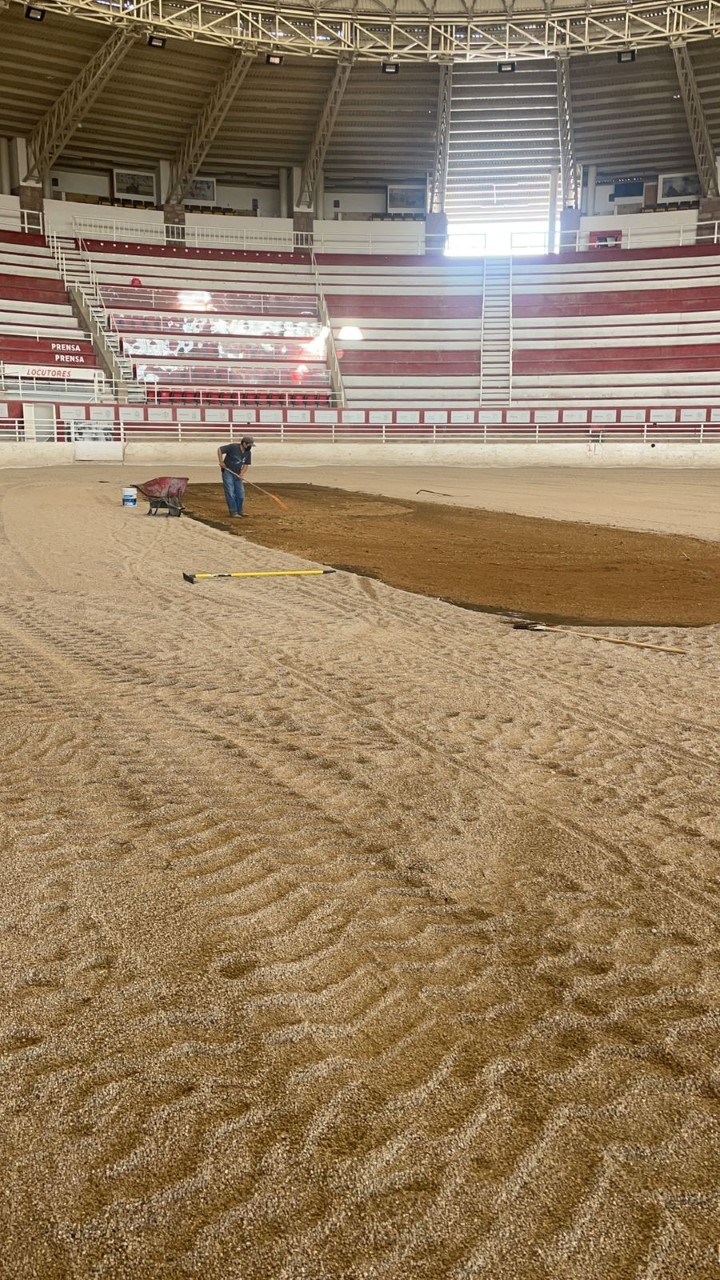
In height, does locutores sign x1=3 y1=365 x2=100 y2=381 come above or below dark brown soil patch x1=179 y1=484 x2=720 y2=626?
above

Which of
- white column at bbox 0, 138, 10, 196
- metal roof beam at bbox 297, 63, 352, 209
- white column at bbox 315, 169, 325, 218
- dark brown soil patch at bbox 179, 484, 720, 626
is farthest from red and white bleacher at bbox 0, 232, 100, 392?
dark brown soil patch at bbox 179, 484, 720, 626

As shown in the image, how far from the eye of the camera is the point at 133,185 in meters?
37.8

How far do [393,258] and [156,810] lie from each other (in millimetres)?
37672

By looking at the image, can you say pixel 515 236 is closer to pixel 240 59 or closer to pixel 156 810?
pixel 240 59

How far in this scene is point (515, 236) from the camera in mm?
40500

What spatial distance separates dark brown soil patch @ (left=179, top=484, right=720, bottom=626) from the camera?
7.96 metres

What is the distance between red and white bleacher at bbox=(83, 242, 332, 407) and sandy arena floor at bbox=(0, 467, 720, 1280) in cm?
2843

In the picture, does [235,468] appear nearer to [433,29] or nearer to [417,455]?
[417,455]

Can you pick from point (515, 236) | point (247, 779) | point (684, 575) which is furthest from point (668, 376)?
point (247, 779)

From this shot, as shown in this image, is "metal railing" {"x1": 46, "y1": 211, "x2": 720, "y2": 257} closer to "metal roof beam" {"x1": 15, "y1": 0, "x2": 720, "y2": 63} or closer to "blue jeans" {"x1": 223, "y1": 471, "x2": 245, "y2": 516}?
"metal roof beam" {"x1": 15, "y1": 0, "x2": 720, "y2": 63}

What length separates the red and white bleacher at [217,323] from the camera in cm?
3231

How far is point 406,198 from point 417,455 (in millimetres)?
16254

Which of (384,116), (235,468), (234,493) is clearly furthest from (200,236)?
(235,468)

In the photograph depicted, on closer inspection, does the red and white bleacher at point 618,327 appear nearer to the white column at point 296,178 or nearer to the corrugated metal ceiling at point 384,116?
the corrugated metal ceiling at point 384,116
